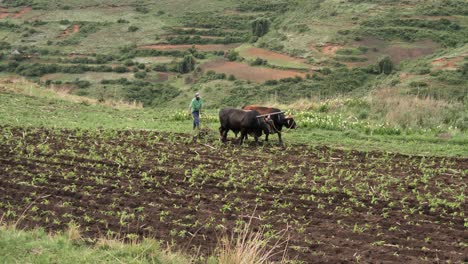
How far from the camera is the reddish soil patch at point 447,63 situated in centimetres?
3816

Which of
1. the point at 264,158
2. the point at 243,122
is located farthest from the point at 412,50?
the point at 264,158

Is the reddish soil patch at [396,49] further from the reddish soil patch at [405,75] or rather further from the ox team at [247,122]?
the ox team at [247,122]

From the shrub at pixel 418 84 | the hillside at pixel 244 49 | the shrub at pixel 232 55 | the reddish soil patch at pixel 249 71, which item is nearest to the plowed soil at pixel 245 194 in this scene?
the hillside at pixel 244 49

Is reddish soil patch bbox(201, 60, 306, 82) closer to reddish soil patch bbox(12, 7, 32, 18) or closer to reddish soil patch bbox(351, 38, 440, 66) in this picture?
reddish soil patch bbox(351, 38, 440, 66)

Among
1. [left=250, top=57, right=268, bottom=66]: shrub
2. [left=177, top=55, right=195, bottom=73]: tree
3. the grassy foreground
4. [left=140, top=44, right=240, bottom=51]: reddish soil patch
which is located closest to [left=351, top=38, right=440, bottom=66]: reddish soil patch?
[left=250, top=57, right=268, bottom=66]: shrub

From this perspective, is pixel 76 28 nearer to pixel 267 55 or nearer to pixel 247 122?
pixel 267 55

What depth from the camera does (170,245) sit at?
942cm

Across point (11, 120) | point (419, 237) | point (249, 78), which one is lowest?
point (249, 78)

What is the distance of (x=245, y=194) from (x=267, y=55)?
40620 mm

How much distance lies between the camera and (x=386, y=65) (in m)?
44.6

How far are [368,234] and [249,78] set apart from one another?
3790 centimetres

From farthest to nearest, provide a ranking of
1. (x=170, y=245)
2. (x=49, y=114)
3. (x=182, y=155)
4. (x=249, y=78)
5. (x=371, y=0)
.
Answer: (x=371, y=0) < (x=249, y=78) < (x=49, y=114) < (x=182, y=155) < (x=170, y=245)

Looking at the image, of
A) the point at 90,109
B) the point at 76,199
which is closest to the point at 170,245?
the point at 76,199

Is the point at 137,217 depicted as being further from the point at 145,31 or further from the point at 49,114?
the point at 145,31
